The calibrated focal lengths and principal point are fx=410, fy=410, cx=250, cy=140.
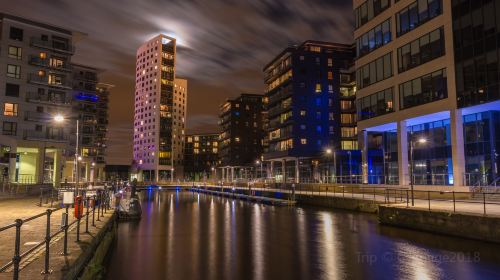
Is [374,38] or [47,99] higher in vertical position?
[374,38]

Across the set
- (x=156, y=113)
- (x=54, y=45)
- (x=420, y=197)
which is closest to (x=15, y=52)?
(x=54, y=45)

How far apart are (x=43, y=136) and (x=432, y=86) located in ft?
198

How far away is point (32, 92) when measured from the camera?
6956cm

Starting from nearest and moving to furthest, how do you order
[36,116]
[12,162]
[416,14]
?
[416,14] → [12,162] → [36,116]

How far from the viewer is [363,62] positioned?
188 ft

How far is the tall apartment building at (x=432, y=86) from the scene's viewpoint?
37.8 m

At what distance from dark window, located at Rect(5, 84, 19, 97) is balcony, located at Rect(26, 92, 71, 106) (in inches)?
68.8

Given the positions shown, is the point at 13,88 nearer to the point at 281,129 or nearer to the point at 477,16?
the point at 281,129

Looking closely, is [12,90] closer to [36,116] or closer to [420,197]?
[36,116]

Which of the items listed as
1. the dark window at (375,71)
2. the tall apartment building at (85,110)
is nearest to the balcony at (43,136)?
the tall apartment building at (85,110)

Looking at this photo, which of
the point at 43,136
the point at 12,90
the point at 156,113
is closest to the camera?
the point at 12,90

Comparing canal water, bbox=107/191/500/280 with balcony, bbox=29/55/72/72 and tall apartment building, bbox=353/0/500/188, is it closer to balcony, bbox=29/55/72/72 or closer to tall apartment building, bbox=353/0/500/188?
tall apartment building, bbox=353/0/500/188

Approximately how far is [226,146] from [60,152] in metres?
95.6

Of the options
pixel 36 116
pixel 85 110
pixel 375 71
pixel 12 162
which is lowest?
pixel 12 162
